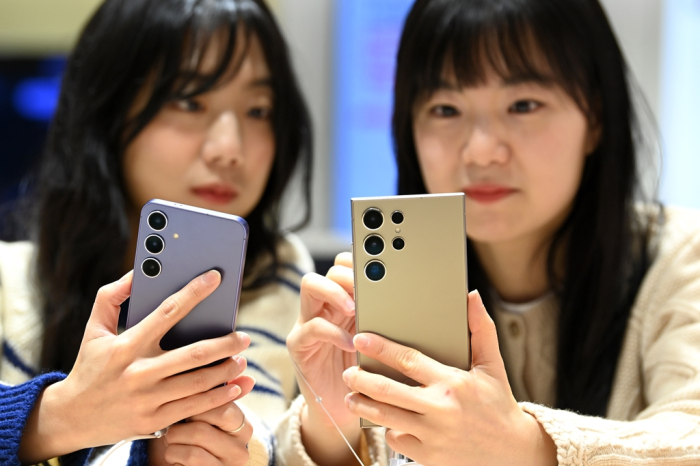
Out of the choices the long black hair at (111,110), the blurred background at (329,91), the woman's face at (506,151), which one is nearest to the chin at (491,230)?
the woman's face at (506,151)

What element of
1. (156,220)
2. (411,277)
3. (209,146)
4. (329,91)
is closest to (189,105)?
(209,146)

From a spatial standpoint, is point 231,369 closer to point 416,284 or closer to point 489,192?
point 416,284

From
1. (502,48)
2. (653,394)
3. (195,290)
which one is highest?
(502,48)

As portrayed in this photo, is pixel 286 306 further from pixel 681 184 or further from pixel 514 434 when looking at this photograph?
pixel 681 184

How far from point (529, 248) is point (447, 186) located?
0.64 ft

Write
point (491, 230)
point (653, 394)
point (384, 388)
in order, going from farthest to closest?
point (491, 230), point (653, 394), point (384, 388)

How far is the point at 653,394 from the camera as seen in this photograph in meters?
0.82

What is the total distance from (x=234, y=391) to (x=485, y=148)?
1.57 feet

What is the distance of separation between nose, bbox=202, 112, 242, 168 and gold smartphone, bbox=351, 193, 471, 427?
0.47m

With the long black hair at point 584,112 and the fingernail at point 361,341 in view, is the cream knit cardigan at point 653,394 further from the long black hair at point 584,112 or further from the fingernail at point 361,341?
the fingernail at point 361,341

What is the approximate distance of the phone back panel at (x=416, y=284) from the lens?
55 cm

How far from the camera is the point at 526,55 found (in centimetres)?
88

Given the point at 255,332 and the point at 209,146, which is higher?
the point at 209,146

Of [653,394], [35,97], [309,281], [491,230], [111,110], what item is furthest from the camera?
[35,97]
